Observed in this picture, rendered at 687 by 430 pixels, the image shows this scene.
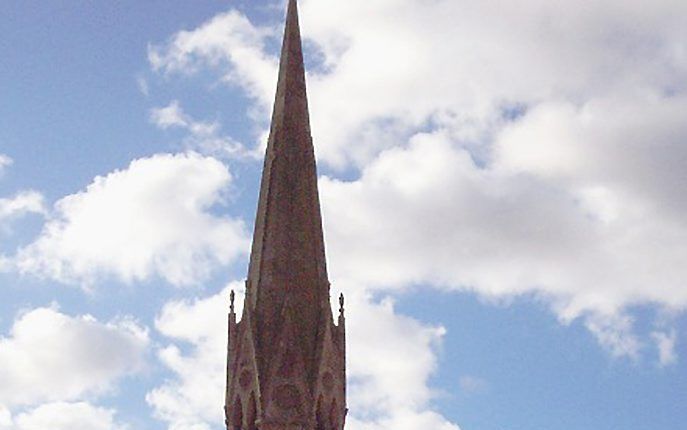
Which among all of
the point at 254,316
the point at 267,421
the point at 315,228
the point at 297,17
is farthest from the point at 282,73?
the point at 267,421

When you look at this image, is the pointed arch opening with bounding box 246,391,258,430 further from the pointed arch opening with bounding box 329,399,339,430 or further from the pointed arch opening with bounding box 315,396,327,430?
the pointed arch opening with bounding box 329,399,339,430

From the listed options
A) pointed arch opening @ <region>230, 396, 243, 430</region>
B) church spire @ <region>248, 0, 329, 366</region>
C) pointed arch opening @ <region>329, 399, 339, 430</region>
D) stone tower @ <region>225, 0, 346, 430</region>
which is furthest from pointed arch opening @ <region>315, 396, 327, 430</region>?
pointed arch opening @ <region>230, 396, 243, 430</region>

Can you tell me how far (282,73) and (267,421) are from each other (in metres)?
12.9

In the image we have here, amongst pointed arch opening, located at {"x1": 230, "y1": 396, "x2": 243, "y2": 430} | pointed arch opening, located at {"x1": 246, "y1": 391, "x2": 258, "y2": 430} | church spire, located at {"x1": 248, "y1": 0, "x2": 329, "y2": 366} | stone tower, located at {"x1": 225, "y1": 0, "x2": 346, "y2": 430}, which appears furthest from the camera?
church spire, located at {"x1": 248, "y1": 0, "x2": 329, "y2": 366}

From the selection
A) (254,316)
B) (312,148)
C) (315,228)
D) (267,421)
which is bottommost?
(267,421)

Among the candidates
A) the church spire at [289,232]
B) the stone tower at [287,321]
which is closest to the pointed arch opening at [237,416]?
the stone tower at [287,321]

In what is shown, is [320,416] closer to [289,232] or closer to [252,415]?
[252,415]

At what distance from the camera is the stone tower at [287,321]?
42562mm

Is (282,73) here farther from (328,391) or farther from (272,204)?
(328,391)

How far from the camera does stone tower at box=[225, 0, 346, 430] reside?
140ft

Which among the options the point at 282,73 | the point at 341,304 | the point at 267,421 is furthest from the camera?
the point at 282,73

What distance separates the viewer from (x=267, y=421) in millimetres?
41938

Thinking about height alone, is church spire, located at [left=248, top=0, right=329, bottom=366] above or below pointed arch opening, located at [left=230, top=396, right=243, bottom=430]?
above

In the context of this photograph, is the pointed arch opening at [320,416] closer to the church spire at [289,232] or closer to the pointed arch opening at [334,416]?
the pointed arch opening at [334,416]
